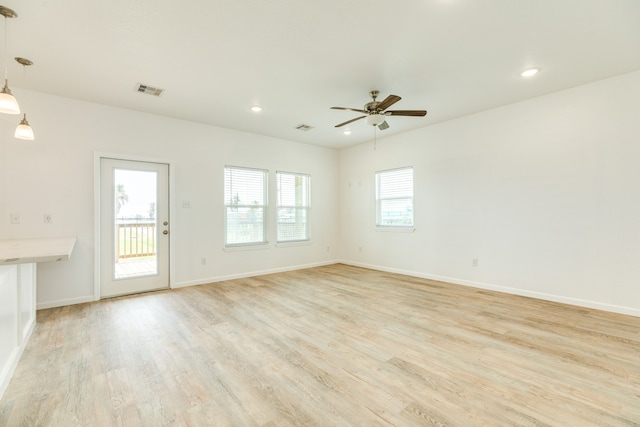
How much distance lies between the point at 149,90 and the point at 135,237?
227 centimetres

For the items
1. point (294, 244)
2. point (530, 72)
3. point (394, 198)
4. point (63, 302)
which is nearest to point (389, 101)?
point (530, 72)

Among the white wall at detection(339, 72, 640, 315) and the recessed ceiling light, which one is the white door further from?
the recessed ceiling light

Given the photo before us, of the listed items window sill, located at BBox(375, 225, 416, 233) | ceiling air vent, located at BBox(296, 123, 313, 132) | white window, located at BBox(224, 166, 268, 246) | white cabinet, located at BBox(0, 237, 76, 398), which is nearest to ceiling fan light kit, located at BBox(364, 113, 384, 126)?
ceiling air vent, located at BBox(296, 123, 313, 132)

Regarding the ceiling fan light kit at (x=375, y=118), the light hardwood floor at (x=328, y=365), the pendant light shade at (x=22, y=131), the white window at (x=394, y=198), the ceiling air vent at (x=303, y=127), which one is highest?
the ceiling air vent at (x=303, y=127)

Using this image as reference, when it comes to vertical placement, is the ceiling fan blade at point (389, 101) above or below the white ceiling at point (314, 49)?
below

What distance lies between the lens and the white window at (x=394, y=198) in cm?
591

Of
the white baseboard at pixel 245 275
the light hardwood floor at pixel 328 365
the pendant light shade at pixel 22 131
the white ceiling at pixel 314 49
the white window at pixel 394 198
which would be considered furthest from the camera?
the white window at pixel 394 198

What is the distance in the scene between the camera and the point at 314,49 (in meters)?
2.94

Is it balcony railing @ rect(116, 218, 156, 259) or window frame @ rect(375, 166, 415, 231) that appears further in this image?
window frame @ rect(375, 166, 415, 231)

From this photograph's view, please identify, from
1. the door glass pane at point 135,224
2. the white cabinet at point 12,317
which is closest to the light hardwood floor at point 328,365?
the white cabinet at point 12,317

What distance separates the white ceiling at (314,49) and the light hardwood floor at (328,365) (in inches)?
115

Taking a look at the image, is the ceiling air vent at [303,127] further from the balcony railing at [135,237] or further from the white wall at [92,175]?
the balcony railing at [135,237]

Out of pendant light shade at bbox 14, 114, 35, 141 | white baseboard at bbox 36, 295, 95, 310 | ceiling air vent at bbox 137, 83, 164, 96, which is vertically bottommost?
white baseboard at bbox 36, 295, 95, 310

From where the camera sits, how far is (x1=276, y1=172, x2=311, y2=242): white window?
251 inches
